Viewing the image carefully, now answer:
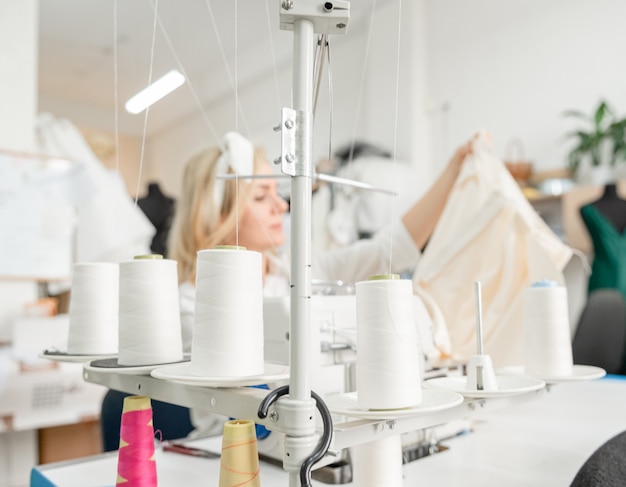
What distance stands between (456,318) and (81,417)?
148cm

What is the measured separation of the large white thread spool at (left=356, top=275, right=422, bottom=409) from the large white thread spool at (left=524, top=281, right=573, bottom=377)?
0.39 meters

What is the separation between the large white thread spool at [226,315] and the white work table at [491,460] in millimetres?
309

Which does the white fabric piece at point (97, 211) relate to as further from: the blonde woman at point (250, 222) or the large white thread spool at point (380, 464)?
the large white thread spool at point (380, 464)

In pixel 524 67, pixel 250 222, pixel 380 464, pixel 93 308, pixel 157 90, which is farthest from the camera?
pixel 524 67

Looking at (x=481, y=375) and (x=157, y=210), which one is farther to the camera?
(x=157, y=210)

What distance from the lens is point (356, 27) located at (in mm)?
3691

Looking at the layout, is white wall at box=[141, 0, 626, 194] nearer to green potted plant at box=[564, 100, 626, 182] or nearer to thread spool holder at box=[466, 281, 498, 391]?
green potted plant at box=[564, 100, 626, 182]

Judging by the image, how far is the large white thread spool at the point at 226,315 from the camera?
0.64m

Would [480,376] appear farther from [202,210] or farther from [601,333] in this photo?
[601,333]

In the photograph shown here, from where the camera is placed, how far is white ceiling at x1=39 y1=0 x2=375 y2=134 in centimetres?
116

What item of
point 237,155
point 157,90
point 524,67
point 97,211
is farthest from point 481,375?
point 524,67

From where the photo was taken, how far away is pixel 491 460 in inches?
38.0

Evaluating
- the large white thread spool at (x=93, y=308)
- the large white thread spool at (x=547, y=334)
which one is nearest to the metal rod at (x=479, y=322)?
Answer: the large white thread spool at (x=547, y=334)

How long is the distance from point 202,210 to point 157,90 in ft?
2.21
